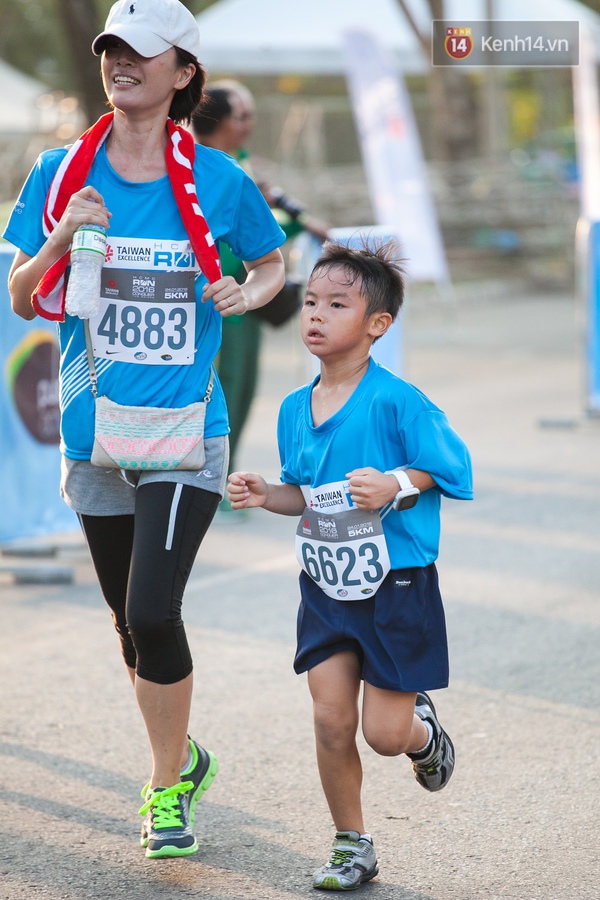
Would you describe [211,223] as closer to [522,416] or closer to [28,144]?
[522,416]

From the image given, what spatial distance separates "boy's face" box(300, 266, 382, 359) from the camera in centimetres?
315

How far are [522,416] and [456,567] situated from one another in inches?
170

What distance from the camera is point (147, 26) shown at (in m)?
3.19

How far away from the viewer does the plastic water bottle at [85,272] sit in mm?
3086

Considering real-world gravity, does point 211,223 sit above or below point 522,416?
above

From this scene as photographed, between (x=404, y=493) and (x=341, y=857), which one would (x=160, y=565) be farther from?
(x=341, y=857)

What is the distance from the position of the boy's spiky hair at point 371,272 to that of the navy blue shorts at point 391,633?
2.15ft

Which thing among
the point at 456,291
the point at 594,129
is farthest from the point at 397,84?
the point at 456,291

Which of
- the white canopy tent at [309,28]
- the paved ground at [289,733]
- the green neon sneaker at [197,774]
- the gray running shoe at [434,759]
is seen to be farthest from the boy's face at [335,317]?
the white canopy tent at [309,28]

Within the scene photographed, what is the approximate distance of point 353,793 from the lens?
3178 millimetres

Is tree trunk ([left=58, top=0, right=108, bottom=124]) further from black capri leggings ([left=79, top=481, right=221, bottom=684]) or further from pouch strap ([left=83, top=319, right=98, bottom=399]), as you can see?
black capri leggings ([left=79, top=481, right=221, bottom=684])

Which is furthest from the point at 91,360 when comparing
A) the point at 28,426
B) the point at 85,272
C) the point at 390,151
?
the point at 390,151

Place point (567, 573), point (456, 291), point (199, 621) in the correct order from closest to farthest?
point (199, 621), point (567, 573), point (456, 291)

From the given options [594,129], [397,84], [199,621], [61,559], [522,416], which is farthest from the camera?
[397,84]
